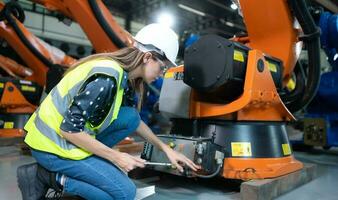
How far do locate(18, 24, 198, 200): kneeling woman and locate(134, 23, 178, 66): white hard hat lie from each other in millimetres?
55

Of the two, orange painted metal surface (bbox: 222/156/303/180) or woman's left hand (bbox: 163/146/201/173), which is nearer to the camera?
woman's left hand (bbox: 163/146/201/173)

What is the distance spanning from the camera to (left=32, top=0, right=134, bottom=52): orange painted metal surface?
329cm

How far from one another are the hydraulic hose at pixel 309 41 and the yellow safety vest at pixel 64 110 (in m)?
1.27

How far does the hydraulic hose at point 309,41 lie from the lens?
2053 millimetres

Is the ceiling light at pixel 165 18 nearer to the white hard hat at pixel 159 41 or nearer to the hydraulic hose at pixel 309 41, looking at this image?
the hydraulic hose at pixel 309 41

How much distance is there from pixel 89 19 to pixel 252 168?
7.46 feet

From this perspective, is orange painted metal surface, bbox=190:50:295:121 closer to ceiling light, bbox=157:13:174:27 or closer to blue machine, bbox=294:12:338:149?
blue machine, bbox=294:12:338:149

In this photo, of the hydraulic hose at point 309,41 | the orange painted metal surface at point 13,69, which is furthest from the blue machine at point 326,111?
the orange painted metal surface at point 13,69

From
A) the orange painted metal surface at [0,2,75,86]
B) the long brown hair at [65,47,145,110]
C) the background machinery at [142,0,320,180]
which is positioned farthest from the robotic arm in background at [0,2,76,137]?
the long brown hair at [65,47,145,110]

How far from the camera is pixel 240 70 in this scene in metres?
1.93

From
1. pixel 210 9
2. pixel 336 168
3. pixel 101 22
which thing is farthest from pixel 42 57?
pixel 210 9

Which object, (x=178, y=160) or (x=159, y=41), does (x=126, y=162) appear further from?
(x=159, y=41)

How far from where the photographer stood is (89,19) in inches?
131

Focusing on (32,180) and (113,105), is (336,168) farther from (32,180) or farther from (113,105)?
(32,180)
